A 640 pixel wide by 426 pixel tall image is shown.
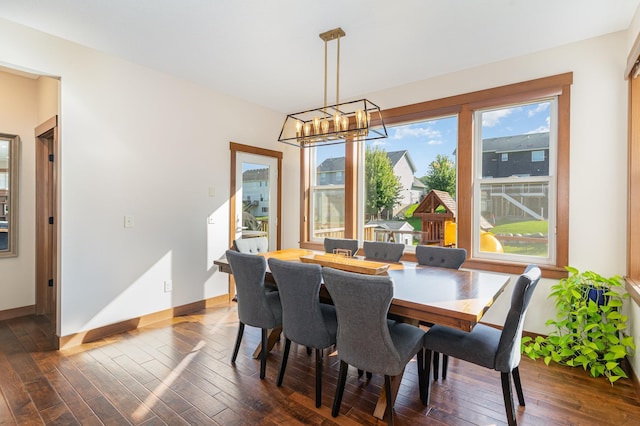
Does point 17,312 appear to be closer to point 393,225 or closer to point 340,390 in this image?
point 340,390

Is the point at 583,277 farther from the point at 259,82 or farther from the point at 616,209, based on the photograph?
the point at 259,82

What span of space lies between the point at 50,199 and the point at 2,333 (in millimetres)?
1458

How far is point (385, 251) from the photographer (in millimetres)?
3344

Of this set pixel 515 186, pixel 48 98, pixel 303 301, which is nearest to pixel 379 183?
pixel 515 186

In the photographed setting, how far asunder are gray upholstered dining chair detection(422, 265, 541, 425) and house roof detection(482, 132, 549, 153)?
70.4 inches

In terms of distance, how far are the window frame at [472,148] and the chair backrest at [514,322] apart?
4.95 ft

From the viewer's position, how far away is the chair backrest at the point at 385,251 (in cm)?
327

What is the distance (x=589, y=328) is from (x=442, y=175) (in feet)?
6.48

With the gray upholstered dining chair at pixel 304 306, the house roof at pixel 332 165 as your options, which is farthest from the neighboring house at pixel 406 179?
the gray upholstered dining chair at pixel 304 306

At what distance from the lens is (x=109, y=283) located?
3.34 m

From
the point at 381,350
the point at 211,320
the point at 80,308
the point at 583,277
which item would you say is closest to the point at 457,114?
the point at 583,277

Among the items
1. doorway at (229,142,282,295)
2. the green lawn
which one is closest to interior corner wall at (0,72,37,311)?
doorway at (229,142,282,295)

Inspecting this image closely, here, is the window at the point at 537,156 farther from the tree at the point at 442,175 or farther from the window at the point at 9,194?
the window at the point at 9,194

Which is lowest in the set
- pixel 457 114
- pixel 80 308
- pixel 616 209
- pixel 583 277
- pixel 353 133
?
pixel 80 308
